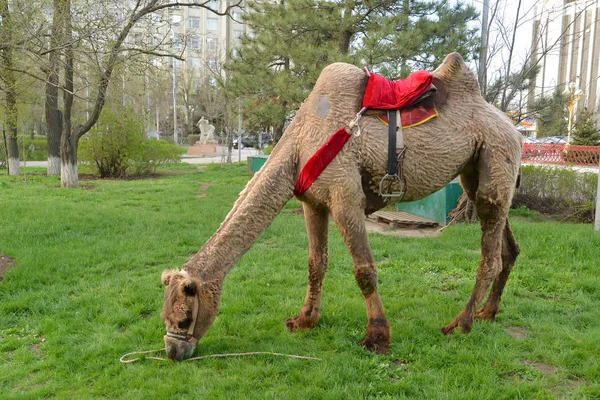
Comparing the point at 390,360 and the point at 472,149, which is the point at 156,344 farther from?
the point at 472,149

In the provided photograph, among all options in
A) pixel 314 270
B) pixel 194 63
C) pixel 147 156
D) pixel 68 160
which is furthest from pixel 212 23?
pixel 314 270

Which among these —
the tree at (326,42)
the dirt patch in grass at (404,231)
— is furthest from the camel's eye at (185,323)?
the tree at (326,42)

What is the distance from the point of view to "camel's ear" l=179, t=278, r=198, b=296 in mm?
3736

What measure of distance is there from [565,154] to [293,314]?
47.7ft

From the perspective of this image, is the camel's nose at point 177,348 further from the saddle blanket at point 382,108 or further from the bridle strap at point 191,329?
the saddle blanket at point 382,108

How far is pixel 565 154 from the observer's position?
1641 centimetres

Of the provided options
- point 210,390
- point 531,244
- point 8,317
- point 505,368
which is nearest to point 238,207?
point 210,390

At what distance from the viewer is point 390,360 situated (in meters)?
4.23

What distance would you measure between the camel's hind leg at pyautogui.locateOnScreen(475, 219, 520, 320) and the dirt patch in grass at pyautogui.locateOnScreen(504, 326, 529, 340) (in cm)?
21

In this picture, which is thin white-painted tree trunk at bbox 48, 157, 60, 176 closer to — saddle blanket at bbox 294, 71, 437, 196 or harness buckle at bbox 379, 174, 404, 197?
saddle blanket at bbox 294, 71, 437, 196

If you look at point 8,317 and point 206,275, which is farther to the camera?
point 8,317

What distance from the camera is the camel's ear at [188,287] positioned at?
3736 mm

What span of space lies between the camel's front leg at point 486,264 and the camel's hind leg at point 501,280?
15.8 inches

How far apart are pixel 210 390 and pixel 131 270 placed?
3766mm
